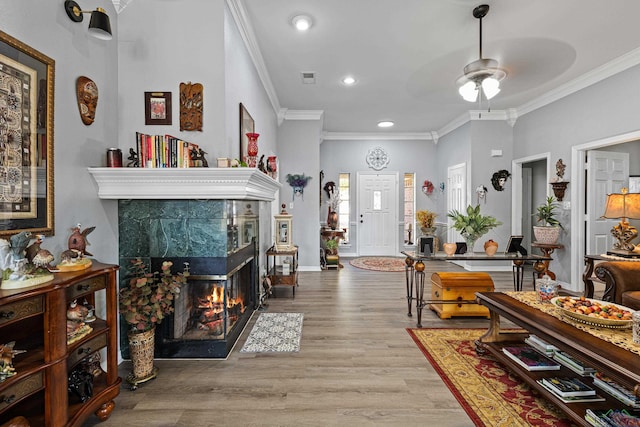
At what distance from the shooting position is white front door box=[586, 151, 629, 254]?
168 inches

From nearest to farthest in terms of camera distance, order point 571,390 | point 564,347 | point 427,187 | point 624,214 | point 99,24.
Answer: point 564,347 → point 571,390 → point 99,24 → point 624,214 → point 427,187

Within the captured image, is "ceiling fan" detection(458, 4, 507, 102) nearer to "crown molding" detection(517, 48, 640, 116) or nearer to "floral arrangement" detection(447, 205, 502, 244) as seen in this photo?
"floral arrangement" detection(447, 205, 502, 244)

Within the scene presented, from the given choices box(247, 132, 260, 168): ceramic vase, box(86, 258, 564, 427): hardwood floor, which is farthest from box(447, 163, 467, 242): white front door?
box(247, 132, 260, 168): ceramic vase

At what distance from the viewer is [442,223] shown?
283 inches

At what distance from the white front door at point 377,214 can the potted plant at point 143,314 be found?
576 centimetres

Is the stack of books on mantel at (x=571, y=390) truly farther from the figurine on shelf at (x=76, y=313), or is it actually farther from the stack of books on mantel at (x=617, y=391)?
the figurine on shelf at (x=76, y=313)

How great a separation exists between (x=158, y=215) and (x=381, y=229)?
230 inches

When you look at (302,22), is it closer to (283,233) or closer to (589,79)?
(283,233)

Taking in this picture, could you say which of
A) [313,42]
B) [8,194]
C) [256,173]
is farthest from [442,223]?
[8,194]

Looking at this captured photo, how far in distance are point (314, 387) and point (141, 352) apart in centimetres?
119

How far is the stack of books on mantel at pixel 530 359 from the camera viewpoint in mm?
2004

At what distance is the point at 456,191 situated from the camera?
637 centimetres

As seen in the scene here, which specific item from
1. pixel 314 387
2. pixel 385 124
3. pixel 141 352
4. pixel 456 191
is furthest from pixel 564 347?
pixel 385 124

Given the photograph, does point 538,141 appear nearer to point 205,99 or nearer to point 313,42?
point 313,42
